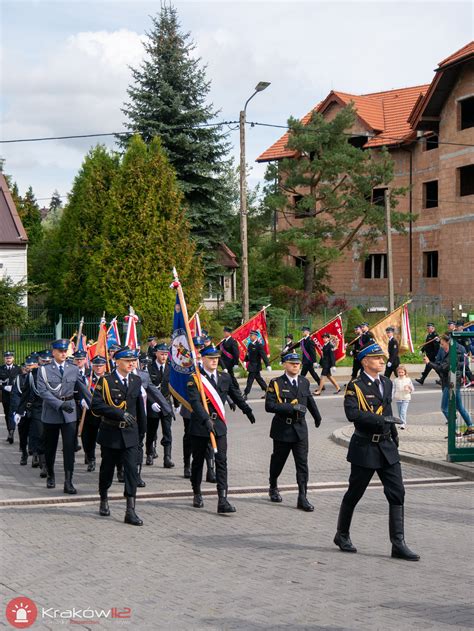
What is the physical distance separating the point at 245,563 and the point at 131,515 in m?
1.99

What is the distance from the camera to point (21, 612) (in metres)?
6.41

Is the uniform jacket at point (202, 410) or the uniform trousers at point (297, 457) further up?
the uniform jacket at point (202, 410)

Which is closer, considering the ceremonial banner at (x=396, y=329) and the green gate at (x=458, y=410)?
the green gate at (x=458, y=410)

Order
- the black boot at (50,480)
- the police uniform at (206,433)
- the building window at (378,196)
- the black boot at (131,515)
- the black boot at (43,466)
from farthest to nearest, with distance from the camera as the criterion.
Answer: the building window at (378,196), the black boot at (43,466), the black boot at (50,480), the police uniform at (206,433), the black boot at (131,515)

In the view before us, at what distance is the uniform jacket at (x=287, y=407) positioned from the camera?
1016 cm

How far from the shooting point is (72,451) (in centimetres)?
1120

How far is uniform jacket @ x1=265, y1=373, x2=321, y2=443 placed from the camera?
400 inches

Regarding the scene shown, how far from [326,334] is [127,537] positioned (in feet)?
51.0

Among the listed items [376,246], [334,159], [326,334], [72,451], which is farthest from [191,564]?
[376,246]

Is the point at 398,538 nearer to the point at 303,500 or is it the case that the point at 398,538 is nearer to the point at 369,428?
the point at 369,428

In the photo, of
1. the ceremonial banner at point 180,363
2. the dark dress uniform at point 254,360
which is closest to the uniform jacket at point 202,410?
the ceremonial banner at point 180,363

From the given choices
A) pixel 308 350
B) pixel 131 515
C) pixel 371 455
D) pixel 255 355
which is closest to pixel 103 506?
pixel 131 515

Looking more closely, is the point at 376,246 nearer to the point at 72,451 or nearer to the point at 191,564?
the point at 72,451

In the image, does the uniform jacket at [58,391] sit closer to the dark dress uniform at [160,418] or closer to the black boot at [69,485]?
the black boot at [69,485]
